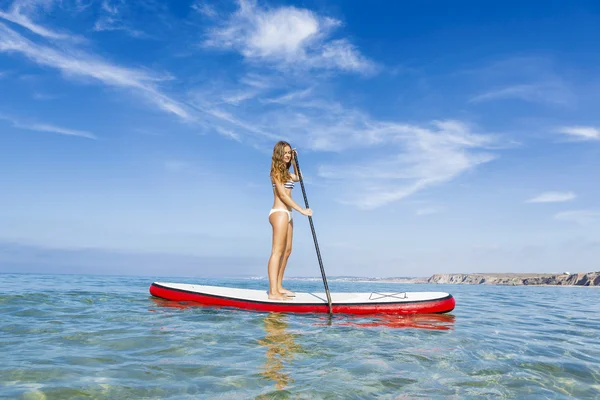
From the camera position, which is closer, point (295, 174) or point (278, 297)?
point (278, 297)

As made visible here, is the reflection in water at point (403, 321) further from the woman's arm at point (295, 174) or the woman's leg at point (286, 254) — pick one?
the woman's arm at point (295, 174)

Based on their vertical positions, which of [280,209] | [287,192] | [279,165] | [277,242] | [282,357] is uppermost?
[279,165]

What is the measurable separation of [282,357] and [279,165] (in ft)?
17.8

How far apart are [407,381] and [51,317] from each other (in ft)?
23.6

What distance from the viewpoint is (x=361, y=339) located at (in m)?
6.45

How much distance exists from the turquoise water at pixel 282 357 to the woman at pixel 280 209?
127cm

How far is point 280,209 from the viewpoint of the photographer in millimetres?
9680

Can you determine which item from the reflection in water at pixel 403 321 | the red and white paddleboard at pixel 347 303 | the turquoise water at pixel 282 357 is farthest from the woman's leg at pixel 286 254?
the reflection in water at pixel 403 321

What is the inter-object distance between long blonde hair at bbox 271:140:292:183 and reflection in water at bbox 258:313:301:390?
336 centimetres

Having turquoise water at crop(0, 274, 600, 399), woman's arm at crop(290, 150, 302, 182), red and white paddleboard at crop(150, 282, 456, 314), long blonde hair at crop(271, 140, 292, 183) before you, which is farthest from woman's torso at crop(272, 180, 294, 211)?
turquoise water at crop(0, 274, 600, 399)

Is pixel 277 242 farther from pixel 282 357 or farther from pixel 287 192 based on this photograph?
pixel 282 357

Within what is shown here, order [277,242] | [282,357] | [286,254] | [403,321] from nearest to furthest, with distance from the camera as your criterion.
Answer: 1. [282,357]
2. [403,321]
3. [277,242]
4. [286,254]

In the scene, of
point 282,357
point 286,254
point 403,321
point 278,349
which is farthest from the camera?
point 286,254

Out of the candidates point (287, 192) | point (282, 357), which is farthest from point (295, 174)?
point (282, 357)
